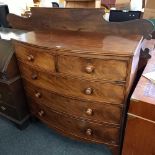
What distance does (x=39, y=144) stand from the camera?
154 centimetres

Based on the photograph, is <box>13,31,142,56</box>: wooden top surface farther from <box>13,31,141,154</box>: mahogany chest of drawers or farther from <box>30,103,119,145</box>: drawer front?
<box>30,103,119,145</box>: drawer front

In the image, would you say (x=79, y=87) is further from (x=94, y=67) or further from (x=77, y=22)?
(x=77, y=22)

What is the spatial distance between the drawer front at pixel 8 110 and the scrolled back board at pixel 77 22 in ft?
2.49

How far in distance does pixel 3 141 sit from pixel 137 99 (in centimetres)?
132

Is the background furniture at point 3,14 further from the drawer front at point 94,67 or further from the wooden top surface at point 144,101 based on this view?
the wooden top surface at point 144,101

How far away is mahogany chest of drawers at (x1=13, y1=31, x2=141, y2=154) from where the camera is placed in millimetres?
962

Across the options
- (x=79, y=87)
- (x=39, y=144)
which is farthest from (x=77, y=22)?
(x=39, y=144)

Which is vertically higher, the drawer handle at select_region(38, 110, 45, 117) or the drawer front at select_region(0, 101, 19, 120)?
the drawer handle at select_region(38, 110, 45, 117)

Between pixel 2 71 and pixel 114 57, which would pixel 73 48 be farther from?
pixel 2 71

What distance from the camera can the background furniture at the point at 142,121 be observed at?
0.92 m

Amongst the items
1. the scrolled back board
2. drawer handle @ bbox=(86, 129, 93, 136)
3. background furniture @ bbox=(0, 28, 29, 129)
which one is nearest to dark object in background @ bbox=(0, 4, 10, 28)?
background furniture @ bbox=(0, 28, 29, 129)

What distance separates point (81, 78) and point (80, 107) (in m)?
0.25

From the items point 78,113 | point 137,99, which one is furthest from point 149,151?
point 78,113

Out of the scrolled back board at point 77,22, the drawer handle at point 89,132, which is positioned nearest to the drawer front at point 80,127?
the drawer handle at point 89,132
